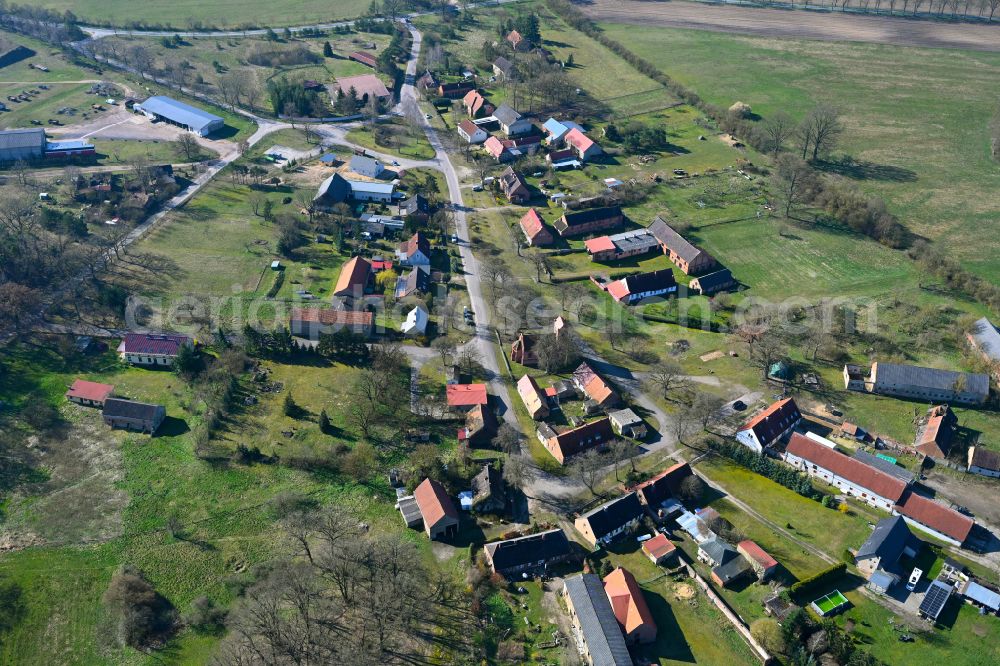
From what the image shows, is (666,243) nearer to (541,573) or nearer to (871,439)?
(871,439)

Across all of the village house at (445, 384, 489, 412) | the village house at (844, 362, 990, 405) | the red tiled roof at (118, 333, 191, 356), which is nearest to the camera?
the village house at (445, 384, 489, 412)

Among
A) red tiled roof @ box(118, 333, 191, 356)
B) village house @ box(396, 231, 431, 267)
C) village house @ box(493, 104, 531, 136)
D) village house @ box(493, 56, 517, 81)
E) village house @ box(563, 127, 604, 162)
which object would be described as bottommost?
red tiled roof @ box(118, 333, 191, 356)

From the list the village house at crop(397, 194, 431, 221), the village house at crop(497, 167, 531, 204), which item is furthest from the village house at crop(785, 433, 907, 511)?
the village house at crop(497, 167, 531, 204)

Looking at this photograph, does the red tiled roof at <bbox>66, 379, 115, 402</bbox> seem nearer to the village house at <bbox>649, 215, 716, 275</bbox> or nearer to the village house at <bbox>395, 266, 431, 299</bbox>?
the village house at <bbox>395, 266, 431, 299</bbox>

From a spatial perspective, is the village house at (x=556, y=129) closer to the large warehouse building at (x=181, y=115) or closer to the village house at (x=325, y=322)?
the large warehouse building at (x=181, y=115)

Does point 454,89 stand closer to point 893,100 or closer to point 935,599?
point 893,100

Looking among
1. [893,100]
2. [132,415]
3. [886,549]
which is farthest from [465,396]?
[893,100]
